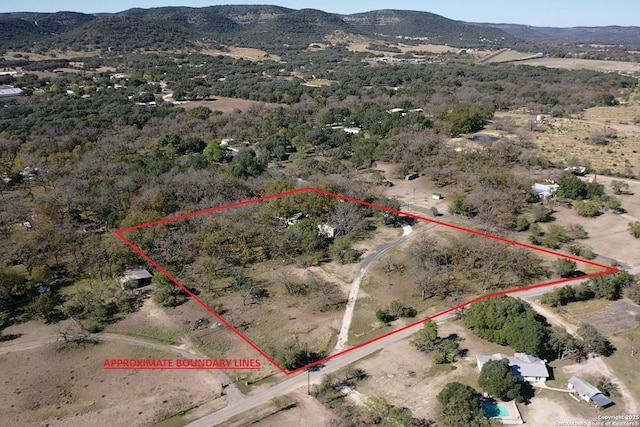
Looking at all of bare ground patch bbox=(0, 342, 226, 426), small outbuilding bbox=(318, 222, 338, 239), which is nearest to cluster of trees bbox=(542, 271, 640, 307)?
small outbuilding bbox=(318, 222, 338, 239)

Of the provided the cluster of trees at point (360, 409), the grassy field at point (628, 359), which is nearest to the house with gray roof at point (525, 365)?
the grassy field at point (628, 359)

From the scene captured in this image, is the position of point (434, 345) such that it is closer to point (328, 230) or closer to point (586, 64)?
point (328, 230)

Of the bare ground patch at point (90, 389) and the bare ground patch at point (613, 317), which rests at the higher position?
the bare ground patch at point (613, 317)

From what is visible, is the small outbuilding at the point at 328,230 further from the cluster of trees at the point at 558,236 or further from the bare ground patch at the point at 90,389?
the bare ground patch at the point at 90,389

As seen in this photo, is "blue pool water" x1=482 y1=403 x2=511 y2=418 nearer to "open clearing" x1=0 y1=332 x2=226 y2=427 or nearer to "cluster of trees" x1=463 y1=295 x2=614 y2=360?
"cluster of trees" x1=463 y1=295 x2=614 y2=360

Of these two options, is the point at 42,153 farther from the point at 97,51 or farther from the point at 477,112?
the point at 97,51
